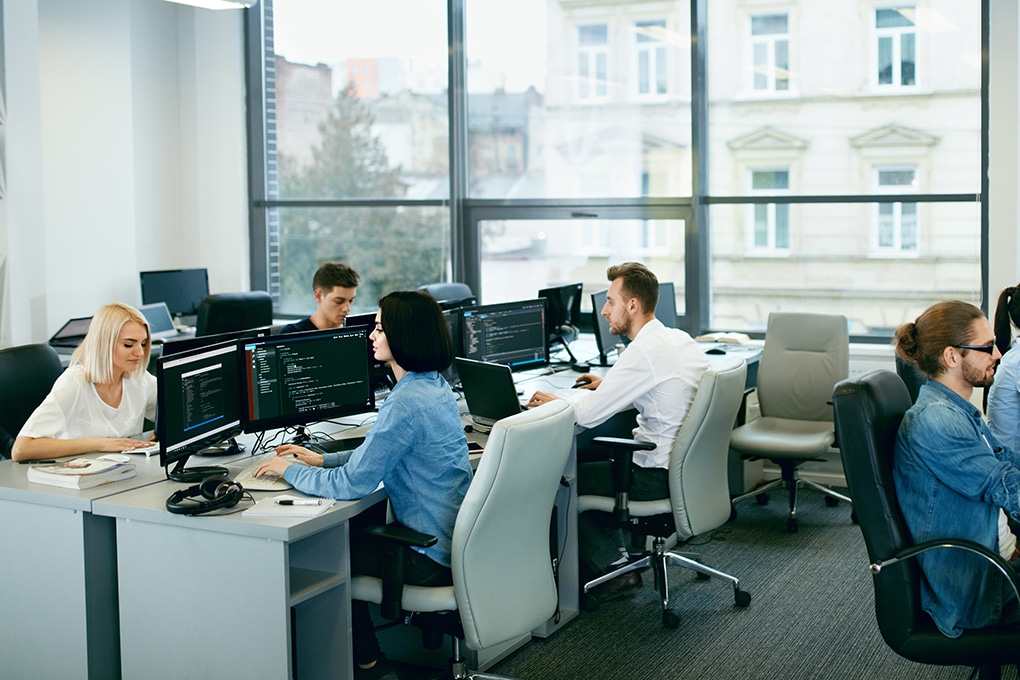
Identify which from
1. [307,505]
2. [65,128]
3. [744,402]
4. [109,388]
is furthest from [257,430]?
[65,128]

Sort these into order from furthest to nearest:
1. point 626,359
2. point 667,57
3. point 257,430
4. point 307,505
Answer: point 667,57
point 626,359
point 257,430
point 307,505

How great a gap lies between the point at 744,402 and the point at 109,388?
11.1 feet

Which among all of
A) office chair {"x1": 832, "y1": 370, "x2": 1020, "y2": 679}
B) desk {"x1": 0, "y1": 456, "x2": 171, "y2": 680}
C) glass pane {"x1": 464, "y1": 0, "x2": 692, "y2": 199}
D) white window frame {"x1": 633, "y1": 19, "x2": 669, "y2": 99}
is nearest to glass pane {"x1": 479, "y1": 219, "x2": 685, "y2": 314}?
glass pane {"x1": 464, "y1": 0, "x2": 692, "y2": 199}

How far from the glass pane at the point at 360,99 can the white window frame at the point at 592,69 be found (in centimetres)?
93

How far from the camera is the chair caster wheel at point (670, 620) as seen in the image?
3.75 meters

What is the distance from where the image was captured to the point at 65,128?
6609mm

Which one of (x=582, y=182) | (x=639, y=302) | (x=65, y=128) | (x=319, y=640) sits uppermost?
(x=65, y=128)

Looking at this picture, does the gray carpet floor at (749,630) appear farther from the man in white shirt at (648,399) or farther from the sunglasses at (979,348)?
the sunglasses at (979,348)

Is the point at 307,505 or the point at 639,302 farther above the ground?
the point at 639,302

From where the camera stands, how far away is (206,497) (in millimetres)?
2740

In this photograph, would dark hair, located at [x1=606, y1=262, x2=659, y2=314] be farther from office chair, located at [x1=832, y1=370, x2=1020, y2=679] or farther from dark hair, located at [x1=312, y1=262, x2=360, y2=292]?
office chair, located at [x1=832, y1=370, x2=1020, y2=679]

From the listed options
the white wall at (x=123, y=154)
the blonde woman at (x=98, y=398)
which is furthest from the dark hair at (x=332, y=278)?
the white wall at (x=123, y=154)

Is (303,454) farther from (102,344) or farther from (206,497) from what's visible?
(102,344)

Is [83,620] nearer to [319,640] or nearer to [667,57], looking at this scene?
[319,640]
